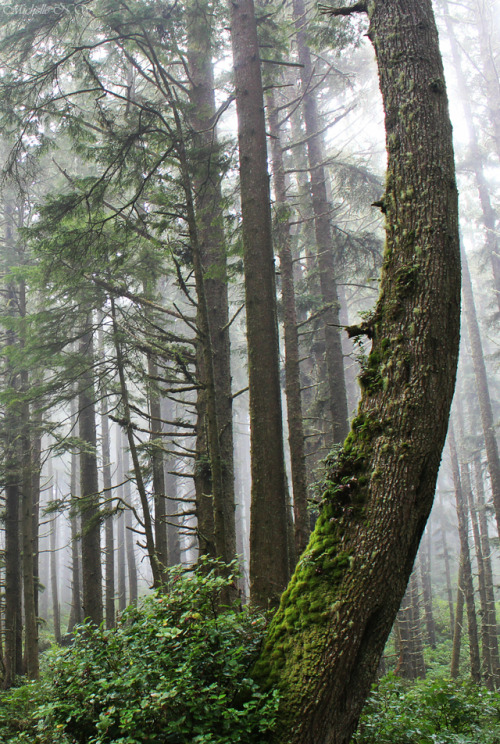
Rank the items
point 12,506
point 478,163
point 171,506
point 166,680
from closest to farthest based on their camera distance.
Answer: point 166,680 → point 12,506 → point 171,506 → point 478,163

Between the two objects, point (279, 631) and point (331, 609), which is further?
point (279, 631)

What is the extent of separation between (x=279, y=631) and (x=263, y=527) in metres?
1.67

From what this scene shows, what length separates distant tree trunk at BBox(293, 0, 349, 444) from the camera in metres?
10.9

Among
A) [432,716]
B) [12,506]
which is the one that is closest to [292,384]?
[432,716]

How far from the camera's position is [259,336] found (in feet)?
18.8

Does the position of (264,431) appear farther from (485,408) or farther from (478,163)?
(478,163)

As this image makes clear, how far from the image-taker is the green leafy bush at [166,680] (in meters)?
3.02

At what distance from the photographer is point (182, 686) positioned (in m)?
3.11

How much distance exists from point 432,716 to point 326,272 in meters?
9.31

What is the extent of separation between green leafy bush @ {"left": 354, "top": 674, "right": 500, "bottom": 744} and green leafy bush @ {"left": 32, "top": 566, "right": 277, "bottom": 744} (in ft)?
4.52

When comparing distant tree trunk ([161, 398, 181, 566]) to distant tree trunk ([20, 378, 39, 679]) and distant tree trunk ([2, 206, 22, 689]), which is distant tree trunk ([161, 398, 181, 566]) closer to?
distant tree trunk ([20, 378, 39, 679])

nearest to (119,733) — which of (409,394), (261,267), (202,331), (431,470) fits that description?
(431,470)

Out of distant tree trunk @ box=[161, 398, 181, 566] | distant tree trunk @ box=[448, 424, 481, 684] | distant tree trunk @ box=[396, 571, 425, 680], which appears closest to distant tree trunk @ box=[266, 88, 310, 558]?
distant tree trunk @ box=[161, 398, 181, 566]

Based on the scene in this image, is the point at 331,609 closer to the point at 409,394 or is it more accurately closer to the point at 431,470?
the point at 431,470
